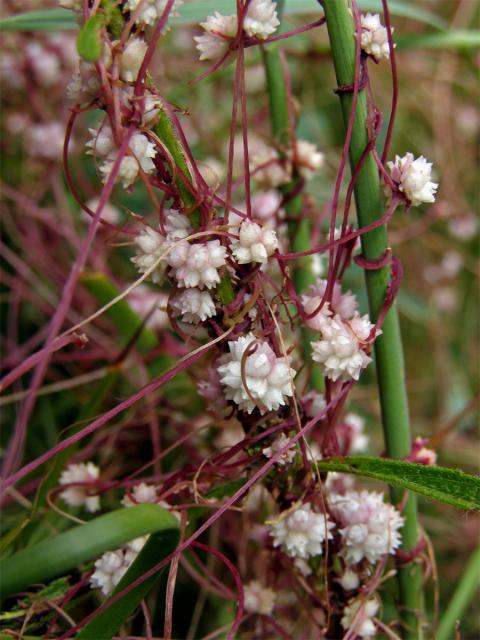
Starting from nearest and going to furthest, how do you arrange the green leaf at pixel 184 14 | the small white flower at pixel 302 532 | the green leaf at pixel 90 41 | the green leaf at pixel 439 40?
the green leaf at pixel 90 41, the small white flower at pixel 302 532, the green leaf at pixel 184 14, the green leaf at pixel 439 40

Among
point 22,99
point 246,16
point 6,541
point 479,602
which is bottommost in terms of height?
point 6,541

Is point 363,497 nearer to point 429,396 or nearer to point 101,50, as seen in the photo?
point 101,50

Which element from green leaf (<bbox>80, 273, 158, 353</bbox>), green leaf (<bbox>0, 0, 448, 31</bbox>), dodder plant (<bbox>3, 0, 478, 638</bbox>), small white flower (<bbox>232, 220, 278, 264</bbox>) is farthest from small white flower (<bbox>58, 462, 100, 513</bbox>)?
green leaf (<bbox>0, 0, 448, 31</bbox>)

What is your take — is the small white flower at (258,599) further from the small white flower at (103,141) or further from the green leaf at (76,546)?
the small white flower at (103,141)

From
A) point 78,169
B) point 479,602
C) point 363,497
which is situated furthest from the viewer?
point 78,169

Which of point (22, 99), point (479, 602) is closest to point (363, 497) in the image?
point (479, 602)

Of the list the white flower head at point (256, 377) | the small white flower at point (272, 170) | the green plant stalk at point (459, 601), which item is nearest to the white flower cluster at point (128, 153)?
the white flower head at point (256, 377)
